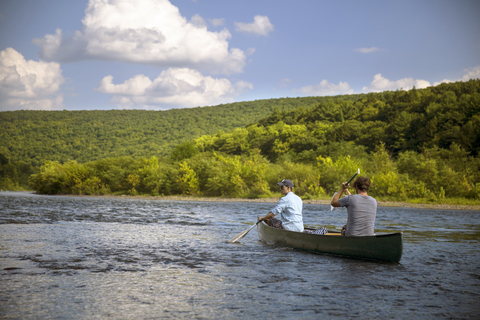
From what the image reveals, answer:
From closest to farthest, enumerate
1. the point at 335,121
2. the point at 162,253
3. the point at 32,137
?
the point at 162,253
the point at 335,121
the point at 32,137

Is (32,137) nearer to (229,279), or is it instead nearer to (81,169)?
(81,169)

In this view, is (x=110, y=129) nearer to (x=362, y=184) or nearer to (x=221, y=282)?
(x=362, y=184)

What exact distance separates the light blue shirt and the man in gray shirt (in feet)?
7.12

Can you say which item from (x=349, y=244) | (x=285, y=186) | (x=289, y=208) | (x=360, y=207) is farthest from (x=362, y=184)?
(x=289, y=208)

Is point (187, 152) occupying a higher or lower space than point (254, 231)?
higher

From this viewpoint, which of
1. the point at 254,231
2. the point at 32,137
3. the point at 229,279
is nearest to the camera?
the point at 229,279

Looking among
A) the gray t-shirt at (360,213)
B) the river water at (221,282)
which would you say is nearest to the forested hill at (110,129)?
the river water at (221,282)

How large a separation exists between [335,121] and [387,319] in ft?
309

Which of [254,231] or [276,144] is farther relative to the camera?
[276,144]

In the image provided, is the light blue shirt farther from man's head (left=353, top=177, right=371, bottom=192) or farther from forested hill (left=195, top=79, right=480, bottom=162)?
forested hill (left=195, top=79, right=480, bottom=162)

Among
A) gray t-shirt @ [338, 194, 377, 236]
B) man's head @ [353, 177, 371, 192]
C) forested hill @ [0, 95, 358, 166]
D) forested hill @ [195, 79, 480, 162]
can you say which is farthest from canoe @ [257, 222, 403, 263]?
forested hill @ [0, 95, 358, 166]

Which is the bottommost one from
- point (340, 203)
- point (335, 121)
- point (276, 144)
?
point (340, 203)

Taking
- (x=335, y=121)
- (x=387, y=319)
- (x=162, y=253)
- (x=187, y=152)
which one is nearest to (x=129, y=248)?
(x=162, y=253)

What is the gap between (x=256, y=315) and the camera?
650 cm
